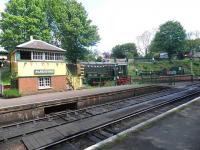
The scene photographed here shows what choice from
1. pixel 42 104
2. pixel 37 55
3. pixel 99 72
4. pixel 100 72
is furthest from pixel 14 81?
pixel 100 72

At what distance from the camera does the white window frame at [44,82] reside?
26.6 m

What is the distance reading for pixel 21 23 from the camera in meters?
36.4

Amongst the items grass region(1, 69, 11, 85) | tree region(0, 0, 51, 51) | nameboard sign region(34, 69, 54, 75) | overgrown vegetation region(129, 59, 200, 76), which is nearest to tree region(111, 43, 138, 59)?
overgrown vegetation region(129, 59, 200, 76)

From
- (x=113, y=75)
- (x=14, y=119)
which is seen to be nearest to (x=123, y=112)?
(x=14, y=119)

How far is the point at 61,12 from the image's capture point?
4178cm

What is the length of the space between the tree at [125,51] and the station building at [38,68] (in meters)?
53.9

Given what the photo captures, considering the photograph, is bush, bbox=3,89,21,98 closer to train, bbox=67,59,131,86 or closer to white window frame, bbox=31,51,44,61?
white window frame, bbox=31,51,44,61

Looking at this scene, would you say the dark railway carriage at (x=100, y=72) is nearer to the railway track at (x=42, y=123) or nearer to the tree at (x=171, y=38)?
the railway track at (x=42, y=123)

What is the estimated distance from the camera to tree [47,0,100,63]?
4109 centimetres

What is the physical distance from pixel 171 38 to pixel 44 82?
48.2 meters

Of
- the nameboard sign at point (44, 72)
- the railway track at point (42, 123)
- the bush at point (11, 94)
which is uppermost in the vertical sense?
the nameboard sign at point (44, 72)

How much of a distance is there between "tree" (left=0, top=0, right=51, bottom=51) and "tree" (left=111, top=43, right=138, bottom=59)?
46141mm

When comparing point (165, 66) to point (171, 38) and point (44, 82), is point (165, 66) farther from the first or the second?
point (44, 82)

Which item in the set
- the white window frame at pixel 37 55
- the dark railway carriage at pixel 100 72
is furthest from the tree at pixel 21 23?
the white window frame at pixel 37 55
